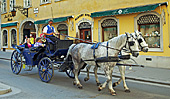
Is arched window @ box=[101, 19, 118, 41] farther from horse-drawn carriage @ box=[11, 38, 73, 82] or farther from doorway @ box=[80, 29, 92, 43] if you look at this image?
horse-drawn carriage @ box=[11, 38, 73, 82]

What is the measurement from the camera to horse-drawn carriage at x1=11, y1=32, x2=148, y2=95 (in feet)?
18.8

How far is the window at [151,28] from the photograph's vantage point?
37.0 feet

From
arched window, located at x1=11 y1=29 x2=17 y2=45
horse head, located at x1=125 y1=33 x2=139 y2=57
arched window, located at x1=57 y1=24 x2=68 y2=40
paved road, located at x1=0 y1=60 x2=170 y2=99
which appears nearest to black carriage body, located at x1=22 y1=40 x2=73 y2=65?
paved road, located at x1=0 y1=60 x2=170 y2=99

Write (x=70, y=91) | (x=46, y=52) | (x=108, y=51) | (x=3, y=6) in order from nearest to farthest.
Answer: (x=108, y=51)
(x=70, y=91)
(x=46, y=52)
(x=3, y=6)

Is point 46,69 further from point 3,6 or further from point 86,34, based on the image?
point 3,6

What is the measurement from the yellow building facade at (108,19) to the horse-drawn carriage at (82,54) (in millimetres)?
3161

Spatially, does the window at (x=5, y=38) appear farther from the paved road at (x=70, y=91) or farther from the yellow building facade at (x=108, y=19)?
the paved road at (x=70, y=91)

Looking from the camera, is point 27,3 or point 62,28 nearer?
point 62,28

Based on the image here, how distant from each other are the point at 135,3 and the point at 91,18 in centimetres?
348

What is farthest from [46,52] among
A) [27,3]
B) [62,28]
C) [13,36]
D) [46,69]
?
[13,36]

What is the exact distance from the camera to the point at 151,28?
37.9 ft

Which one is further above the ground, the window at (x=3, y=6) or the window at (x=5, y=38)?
the window at (x=3, y=6)

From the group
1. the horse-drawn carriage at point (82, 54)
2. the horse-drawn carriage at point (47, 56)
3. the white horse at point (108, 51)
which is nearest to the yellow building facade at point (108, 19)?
the horse-drawn carriage at point (47, 56)

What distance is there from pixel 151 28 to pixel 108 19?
118 inches
